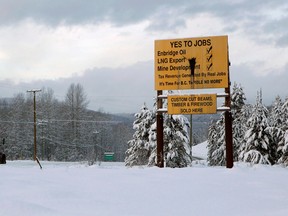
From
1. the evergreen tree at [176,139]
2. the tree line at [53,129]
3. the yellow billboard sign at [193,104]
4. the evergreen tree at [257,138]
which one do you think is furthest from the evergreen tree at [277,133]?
the tree line at [53,129]

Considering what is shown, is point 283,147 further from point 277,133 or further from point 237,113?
point 237,113

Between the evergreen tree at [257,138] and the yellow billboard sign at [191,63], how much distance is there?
60.9 ft

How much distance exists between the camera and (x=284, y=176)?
31.9 feet

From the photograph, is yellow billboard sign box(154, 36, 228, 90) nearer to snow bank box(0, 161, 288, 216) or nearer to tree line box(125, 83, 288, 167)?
snow bank box(0, 161, 288, 216)

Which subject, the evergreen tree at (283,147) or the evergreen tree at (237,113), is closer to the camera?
the evergreen tree at (283,147)

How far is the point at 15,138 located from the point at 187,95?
6329 centimetres

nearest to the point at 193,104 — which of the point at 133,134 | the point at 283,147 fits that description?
the point at 283,147

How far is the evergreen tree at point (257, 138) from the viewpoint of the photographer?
Answer: 3219 centimetres

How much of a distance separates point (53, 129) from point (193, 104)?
6774 cm

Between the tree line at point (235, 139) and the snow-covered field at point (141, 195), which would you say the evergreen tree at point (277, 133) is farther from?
the snow-covered field at point (141, 195)

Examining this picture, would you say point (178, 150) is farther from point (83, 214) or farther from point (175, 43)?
point (83, 214)

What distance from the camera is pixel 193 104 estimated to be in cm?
1522

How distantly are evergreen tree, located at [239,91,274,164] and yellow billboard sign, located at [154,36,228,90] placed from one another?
1857 centimetres

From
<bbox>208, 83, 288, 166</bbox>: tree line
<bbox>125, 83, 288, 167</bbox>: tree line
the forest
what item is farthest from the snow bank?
<bbox>208, 83, 288, 166</bbox>: tree line
